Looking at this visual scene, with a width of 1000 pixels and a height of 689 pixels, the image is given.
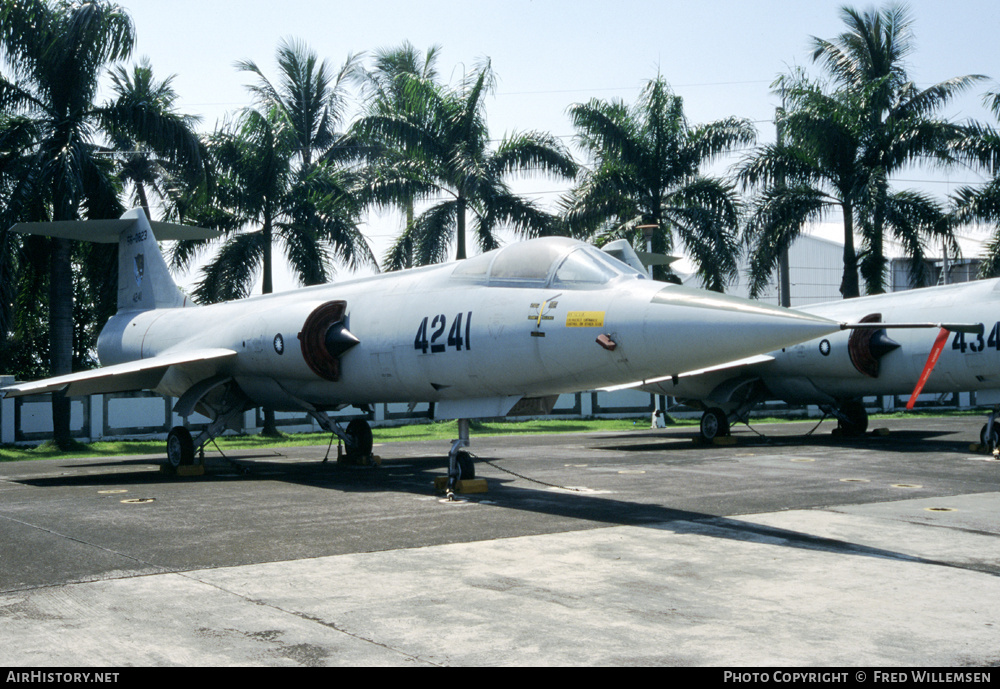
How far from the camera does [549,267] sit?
10477 millimetres

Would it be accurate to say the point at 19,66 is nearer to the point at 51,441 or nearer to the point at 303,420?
the point at 51,441

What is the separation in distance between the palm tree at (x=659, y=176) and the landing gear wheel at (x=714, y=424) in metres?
10.3

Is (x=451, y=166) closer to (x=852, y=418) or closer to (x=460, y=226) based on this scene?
(x=460, y=226)

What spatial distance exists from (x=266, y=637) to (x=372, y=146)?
29.1m

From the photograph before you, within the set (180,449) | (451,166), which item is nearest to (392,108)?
(451,166)

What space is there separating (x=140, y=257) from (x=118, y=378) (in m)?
4.16

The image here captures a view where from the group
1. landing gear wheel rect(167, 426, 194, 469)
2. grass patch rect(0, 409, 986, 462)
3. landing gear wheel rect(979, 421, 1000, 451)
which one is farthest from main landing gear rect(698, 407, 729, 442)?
landing gear wheel rect(167, 426, 194, 469)

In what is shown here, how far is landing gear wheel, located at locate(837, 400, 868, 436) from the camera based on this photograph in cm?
2180

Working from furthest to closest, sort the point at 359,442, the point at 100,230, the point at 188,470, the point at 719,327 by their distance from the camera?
the point at 100,230 < the point at 359,442 < the point at 188,470 < the point at 719,327

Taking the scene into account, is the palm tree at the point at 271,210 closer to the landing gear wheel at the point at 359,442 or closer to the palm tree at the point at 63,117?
the palm tree at the point at 63,117

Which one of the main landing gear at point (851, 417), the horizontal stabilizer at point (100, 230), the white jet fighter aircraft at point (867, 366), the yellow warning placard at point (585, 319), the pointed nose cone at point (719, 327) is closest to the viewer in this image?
the pointed nose cone at point (719, 327)

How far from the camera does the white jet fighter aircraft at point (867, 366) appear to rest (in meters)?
17.1

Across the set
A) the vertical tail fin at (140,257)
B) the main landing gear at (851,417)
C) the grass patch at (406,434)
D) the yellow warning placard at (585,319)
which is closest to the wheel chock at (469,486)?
the yellow warning placard at (585,319)

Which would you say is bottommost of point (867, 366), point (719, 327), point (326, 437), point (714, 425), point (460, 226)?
point (326, 437)
